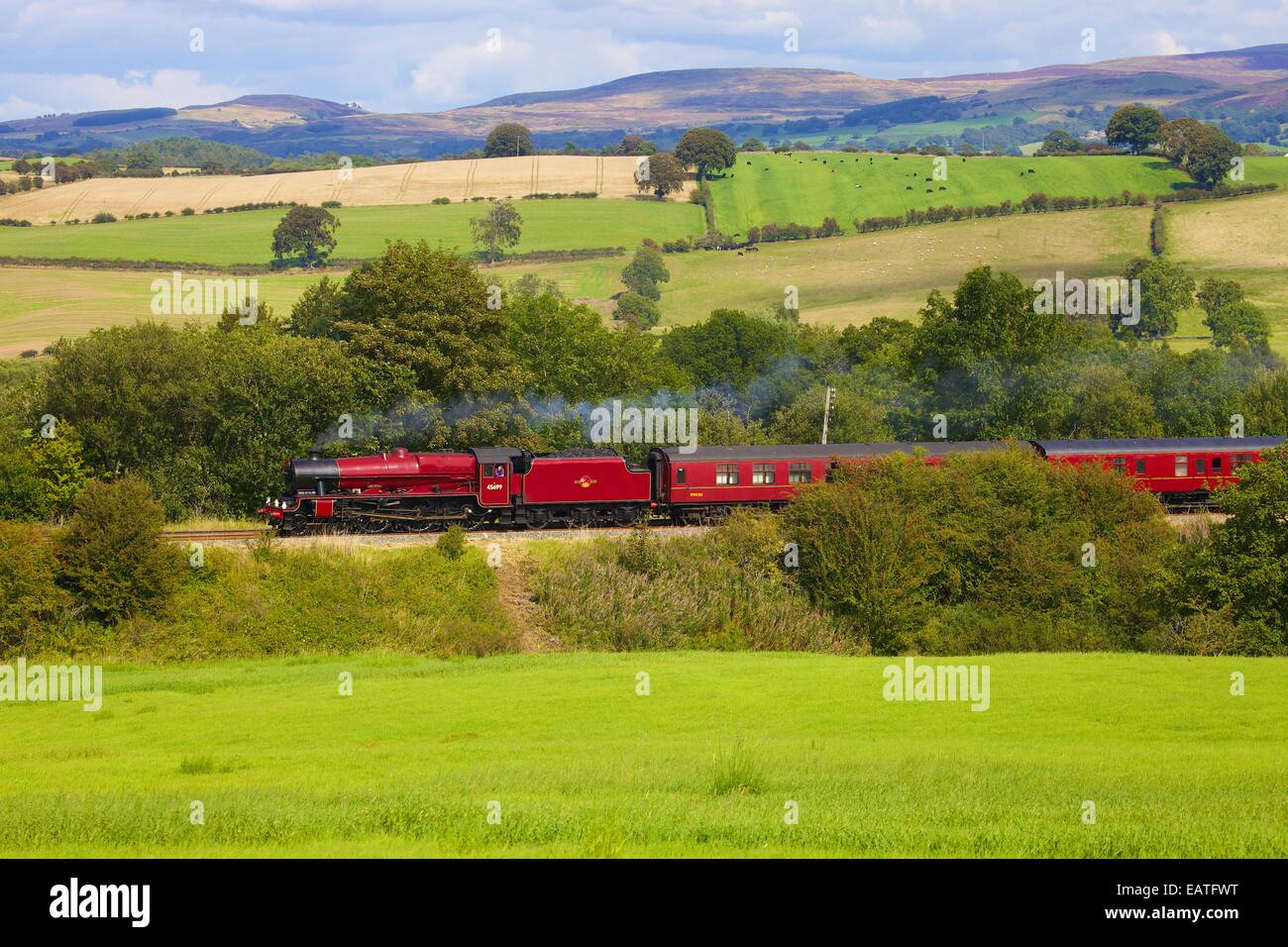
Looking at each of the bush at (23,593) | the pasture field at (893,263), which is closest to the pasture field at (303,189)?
the pasture field at (893,263)

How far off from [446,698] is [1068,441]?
35735mm

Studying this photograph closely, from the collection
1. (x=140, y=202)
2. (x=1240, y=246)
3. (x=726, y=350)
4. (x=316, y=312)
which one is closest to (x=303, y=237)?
(x=140, y=202)

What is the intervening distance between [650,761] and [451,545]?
80.3ft

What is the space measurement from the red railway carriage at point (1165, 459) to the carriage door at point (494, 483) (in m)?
24.0

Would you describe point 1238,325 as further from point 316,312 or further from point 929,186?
point 316,312

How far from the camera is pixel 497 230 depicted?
151625 millimetres

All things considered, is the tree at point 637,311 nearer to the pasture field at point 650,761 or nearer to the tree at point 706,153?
the tree at point 706,153

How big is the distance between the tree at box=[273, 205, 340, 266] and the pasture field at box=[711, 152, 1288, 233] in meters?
54.5

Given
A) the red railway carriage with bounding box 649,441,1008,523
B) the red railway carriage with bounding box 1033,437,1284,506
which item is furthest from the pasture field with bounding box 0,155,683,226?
the red railway carriage with bounding box 1033,437,1284,506

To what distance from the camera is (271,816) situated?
52.7 ft

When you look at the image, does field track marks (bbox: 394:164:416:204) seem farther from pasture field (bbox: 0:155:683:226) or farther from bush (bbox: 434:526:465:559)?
bush (bbox: 434:526:465:559)

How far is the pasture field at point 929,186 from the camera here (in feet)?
561

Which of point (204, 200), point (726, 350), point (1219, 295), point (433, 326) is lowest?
point (726, 350)
